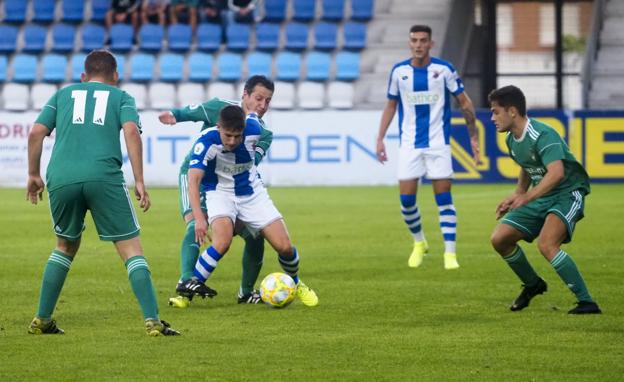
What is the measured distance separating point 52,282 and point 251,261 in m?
2.10

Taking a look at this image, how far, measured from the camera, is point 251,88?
9680mm

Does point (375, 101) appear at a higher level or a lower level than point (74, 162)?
lower

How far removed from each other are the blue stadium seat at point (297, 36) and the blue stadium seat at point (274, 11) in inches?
23.7

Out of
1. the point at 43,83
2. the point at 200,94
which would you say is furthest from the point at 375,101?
the point at 43,83

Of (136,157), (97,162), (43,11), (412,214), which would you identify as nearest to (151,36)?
(43,11)

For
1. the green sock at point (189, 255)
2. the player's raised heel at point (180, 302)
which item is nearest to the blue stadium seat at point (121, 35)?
the green sock at point (189, 255)

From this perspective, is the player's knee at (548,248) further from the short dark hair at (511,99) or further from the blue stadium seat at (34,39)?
the blue stadium seat at (34,39)

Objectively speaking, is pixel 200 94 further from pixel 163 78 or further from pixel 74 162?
pixel 74 162

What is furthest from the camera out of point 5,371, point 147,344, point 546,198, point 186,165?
point 186,165

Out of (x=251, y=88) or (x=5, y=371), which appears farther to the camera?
(x=251, y=88)

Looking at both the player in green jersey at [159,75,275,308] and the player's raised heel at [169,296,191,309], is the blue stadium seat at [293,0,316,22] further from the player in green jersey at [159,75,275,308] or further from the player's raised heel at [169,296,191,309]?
the player's raised heel at [169,296,191,309]

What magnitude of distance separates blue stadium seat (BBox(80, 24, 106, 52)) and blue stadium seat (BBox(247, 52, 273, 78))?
3.32 metres

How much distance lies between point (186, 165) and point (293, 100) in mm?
16029

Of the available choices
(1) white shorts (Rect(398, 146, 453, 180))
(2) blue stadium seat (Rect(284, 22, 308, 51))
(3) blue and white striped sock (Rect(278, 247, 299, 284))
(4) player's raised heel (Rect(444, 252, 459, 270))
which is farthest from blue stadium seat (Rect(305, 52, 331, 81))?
(3) blue and white striped sock (Rect(278, 247, 299, 284))
